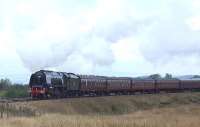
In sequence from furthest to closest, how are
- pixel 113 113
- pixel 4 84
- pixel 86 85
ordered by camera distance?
pixel 4 84, pixel 86 85, pixel 113 113

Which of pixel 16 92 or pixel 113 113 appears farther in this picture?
pixel 16 92

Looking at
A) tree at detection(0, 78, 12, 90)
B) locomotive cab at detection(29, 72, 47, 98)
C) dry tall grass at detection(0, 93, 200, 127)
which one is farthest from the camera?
tree at detection(0, 78, 12, 90)

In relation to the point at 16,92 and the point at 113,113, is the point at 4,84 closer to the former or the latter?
the point at 16,92

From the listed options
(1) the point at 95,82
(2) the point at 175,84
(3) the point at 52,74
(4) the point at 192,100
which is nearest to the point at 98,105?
(3) the point at 52,74

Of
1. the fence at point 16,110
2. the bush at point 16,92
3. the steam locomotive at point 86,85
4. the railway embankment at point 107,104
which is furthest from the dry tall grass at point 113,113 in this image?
the bush at point 16,92

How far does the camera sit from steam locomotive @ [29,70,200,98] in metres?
51.0

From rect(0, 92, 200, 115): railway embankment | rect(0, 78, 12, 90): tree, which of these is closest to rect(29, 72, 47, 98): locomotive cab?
rect(0, 92, 200, 115): railway embankment

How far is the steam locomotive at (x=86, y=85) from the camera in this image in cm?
5103

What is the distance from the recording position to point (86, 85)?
59.9 meters

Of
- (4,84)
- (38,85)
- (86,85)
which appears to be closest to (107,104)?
(86,85)

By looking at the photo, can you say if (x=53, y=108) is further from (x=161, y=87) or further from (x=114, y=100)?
(x=161, y=87)

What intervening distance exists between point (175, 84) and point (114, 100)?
1272 inches

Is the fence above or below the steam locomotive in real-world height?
below

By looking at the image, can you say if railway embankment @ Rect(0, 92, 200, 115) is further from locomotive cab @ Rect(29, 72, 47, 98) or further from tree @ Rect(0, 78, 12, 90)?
tree @ Rect(0, 78, 12, 90)
